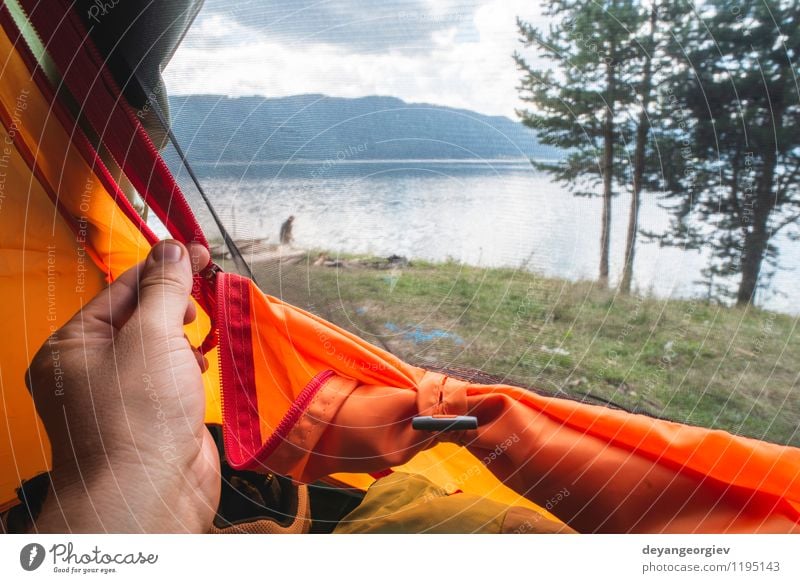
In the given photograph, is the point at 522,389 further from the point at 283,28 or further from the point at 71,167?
the point at 71,167

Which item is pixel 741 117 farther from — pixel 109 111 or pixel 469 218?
pixel 109 111

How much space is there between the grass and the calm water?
0.02 metres

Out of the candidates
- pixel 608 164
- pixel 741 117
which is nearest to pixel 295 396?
pixel 608 164

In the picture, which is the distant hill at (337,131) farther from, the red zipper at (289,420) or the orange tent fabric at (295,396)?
the red zipper at (289,420)

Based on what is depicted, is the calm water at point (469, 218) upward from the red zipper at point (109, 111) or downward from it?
downward

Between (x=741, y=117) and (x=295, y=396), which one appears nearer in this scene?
(x=741, y=117)

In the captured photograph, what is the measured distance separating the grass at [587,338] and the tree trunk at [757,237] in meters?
0.02

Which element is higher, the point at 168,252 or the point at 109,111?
the point at 109,111

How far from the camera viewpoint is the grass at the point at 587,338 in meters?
0.48

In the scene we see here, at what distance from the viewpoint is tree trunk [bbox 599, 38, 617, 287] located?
1.50ft

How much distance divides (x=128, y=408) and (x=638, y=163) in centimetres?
54

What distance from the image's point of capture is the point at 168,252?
0.53m

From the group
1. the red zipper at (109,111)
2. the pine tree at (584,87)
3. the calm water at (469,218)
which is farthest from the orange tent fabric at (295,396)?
the pine tree at (584,87)
